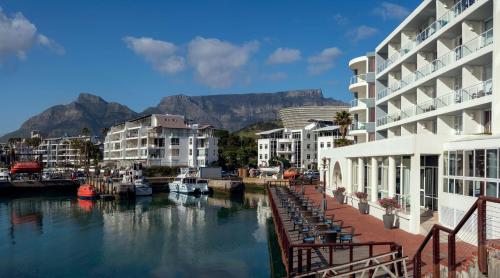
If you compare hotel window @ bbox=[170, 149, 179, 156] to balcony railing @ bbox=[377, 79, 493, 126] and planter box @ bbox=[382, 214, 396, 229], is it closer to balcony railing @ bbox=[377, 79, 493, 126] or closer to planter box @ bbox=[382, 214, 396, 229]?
balcony railing @ bbox=[377, 79, 493, 126]

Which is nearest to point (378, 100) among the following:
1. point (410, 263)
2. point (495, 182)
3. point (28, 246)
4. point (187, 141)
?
point (495, 182)

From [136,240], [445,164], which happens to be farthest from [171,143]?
[445,164]

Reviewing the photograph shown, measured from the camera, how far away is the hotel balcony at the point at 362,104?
150ft

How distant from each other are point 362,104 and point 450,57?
20.6m

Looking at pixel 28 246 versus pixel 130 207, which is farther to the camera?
pixel 130 207

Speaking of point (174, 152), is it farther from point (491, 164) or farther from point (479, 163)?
point (491, 164)

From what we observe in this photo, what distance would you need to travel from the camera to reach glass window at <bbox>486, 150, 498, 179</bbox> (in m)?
17.2

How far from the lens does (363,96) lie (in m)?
49.9

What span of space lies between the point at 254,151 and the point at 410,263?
111 m

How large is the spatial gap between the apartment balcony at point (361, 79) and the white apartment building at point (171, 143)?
60.3 m

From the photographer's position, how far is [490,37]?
23516mm

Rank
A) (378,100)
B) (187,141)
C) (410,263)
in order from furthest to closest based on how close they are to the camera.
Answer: (187,141), (378,100), (410,263)

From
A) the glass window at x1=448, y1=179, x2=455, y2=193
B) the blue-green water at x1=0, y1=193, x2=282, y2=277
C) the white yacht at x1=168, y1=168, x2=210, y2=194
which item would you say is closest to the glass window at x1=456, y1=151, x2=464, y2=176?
the glass window at x1=448, y1=179, x2=455, y2=193

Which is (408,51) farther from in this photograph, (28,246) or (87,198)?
(87,198)
